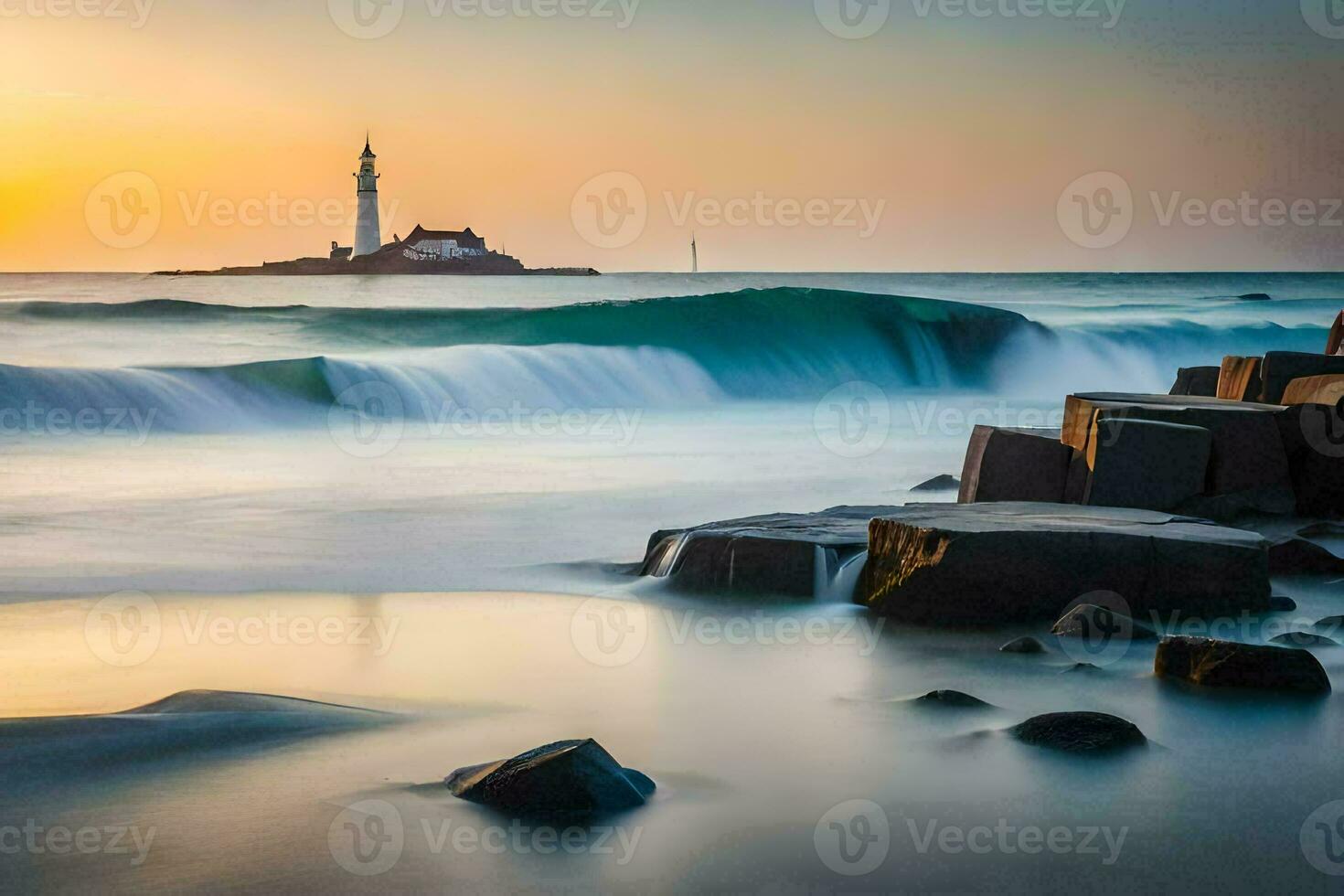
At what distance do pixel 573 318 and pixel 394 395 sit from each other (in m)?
6.45

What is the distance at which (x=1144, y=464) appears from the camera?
20.3 feet

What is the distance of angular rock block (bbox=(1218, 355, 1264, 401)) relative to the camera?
7.61 meters

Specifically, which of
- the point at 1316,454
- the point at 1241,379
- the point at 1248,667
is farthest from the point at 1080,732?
the point at 1241,379

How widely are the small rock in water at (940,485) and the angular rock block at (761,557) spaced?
2771 mm

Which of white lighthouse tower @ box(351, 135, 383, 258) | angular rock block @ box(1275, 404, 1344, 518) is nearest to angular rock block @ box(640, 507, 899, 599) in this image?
angular rock block @ box(1275, 404, 1344, 518)

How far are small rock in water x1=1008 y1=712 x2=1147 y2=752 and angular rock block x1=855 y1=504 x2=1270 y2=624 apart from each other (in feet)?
4.51

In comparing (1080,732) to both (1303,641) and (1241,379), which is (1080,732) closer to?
(1303,641)

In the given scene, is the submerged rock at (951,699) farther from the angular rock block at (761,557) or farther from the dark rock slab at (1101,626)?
the angular rock block at (761,557)

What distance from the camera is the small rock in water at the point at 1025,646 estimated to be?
4.62m

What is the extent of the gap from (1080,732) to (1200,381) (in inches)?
243

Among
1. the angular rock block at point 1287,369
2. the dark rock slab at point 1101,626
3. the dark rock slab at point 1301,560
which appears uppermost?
the angular rock block at point 1287,369

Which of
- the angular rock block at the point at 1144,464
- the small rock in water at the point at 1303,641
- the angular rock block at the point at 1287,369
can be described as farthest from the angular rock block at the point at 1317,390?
the small rock in water at the point at 1303,641

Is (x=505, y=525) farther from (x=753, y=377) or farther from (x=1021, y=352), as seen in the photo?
(x=1021, y=352)

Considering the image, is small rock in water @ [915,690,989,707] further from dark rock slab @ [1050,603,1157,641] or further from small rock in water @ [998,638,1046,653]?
dark rock slab @ [1050,603,1157,641]
